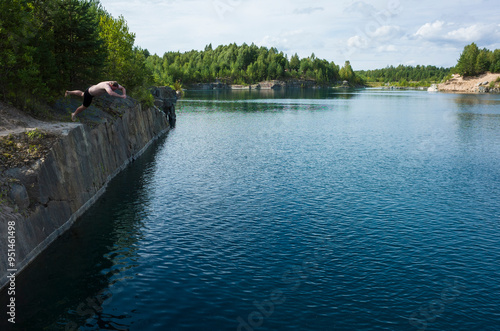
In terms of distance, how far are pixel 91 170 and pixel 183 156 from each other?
21456mm

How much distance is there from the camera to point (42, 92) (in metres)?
35.6

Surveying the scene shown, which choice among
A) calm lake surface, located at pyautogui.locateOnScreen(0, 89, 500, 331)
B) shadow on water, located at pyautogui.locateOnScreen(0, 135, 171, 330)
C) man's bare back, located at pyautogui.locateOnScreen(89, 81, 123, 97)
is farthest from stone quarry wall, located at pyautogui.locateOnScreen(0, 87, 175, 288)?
man's bare back, located at pyautogui.locateOnScreen(89, 81, 123, 97)

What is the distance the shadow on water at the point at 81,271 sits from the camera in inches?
729

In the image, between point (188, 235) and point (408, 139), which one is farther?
point (408, 139)

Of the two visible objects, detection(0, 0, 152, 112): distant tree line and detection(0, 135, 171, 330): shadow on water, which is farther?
detection(0, 0, 152, 112): distant tree line

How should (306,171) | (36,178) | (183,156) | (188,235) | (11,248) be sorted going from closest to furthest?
(11,248) < (36,178) < (188,235) < (306,171) < (183,156)

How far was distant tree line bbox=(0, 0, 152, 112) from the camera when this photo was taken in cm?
3344

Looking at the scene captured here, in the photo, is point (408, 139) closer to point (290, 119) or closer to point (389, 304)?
point (290, 119)

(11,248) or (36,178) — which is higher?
(36,178)

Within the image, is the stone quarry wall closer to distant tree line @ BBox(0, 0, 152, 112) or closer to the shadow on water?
the shadow on water

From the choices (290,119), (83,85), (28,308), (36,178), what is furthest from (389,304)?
(290,119)

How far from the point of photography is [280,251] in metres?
25.6

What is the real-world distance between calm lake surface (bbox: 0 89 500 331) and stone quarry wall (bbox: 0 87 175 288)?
3.75 ft

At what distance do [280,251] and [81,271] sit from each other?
508 inches
